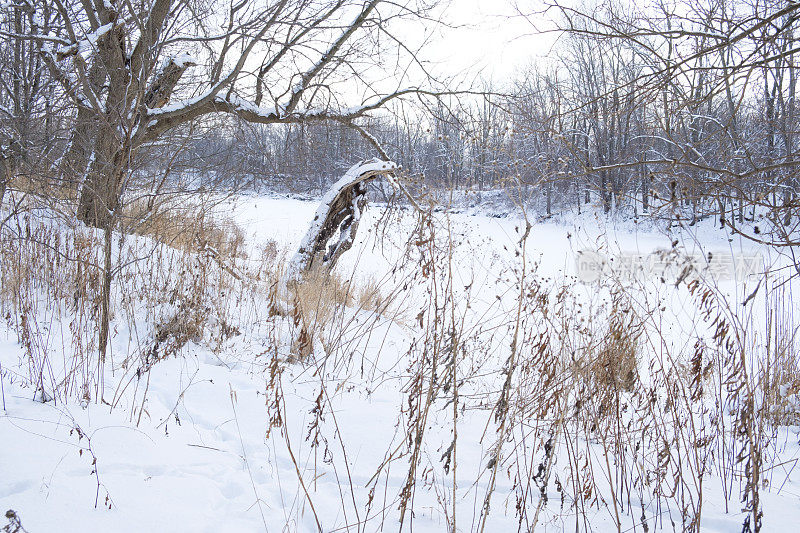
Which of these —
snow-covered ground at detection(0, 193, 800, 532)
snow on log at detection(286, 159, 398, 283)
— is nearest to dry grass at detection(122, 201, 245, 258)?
snow on log at detection(286, 159, 398, 283)

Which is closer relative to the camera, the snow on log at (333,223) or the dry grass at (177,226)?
the dry grass at (177,226)

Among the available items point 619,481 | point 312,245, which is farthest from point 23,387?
point 312,245

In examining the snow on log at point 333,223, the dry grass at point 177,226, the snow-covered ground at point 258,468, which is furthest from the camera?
the snow on log at point 333,223

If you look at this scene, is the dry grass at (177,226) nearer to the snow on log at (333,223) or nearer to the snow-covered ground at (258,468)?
the snow on log at (333,223)

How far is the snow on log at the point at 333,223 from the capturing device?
18.4 feet

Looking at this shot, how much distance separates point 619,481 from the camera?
1974 millimetres

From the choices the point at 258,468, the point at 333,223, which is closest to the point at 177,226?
the point at 333,223

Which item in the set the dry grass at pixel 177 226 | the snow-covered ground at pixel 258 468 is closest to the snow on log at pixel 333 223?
the dry grass at pixel 177 226

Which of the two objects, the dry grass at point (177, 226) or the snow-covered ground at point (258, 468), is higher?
the dry grass at point (177, 226)

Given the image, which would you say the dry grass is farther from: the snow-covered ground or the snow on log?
the snow-covered ground

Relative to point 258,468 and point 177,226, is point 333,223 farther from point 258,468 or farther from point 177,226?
point 258,468

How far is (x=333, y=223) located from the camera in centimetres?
581

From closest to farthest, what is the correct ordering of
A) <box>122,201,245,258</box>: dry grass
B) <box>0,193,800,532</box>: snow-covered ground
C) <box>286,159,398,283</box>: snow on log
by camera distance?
1. <box>0,193,800,532</box>: snow-covered ground
2. <box>122,201,245,258</box>: dry grass
3. <box>286,159,398,283</box>: snow on log

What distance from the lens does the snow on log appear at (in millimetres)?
5594
